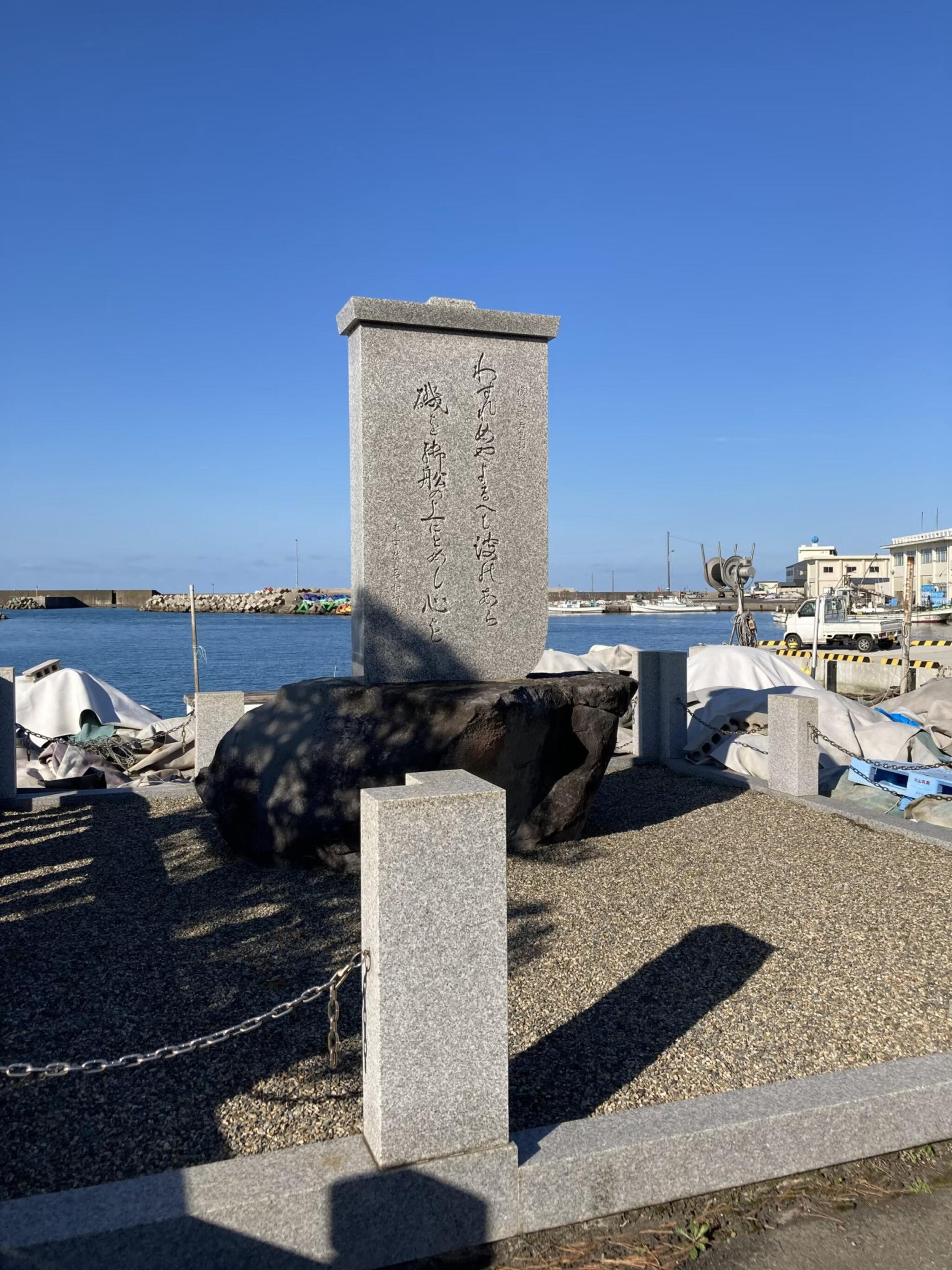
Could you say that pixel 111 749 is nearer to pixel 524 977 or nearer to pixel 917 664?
pixel 524 977

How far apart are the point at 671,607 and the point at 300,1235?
3940 inches

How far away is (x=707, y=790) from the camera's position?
879 cm

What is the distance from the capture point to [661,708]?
10.4m

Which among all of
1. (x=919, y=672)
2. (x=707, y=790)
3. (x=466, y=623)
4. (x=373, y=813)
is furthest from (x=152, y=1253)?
(x=919, y=672)

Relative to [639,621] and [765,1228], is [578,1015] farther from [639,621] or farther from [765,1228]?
[639,621]

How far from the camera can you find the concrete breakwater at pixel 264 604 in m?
108

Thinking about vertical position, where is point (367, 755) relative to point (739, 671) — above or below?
above

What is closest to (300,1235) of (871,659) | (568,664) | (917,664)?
(568,664)

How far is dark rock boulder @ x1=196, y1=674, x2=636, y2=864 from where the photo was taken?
6.01 m

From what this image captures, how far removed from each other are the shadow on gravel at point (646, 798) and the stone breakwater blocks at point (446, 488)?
150 cm

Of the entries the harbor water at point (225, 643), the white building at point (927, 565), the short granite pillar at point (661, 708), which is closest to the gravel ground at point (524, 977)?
the short granite pillar at point (661, 708)

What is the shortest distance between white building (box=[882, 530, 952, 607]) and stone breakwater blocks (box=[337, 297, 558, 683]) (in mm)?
57374

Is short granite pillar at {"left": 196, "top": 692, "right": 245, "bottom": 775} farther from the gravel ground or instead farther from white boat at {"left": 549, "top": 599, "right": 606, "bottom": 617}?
white boat at {"left": 549, "top": 599, "right": 606, "bottom": 617}

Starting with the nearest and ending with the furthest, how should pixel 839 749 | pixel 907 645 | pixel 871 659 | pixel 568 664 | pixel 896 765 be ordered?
1. pixel 896 765
2. pixel 839 749
3. pixel 568 664
4. pixel 907 645
5. pixel 871 659
